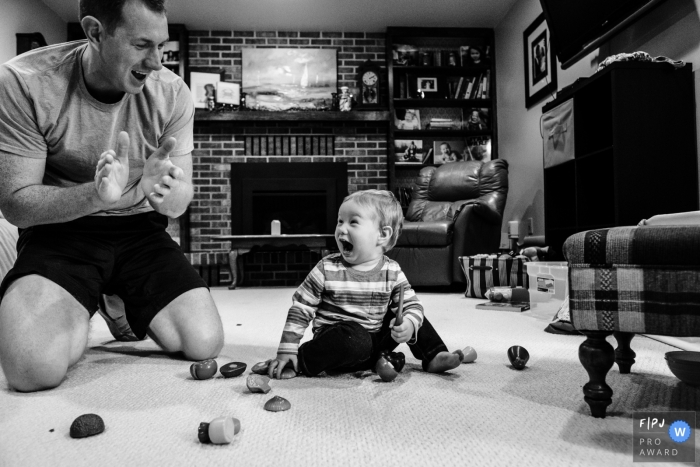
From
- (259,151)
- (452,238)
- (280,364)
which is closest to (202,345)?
(280,364)

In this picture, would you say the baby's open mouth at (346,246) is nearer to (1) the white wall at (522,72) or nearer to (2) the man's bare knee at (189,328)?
(2) the man's bare knee at (189,328)

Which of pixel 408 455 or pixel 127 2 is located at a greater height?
pixel 127 2

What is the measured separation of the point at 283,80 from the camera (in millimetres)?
5336

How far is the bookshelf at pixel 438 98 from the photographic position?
208 inches

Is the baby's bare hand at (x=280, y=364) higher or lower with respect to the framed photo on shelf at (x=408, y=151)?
lower

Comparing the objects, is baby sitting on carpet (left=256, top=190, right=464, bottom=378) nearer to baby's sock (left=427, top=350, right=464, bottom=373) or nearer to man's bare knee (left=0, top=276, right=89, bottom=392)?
baby's sock (left=427, top=350, right=464, bottom=373)

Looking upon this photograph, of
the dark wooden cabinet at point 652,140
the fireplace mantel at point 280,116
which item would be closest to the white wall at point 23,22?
the fireplace mantel at point 280,116

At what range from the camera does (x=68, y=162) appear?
1.47 m

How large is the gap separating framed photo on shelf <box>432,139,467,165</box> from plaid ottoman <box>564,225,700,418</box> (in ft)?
14.5

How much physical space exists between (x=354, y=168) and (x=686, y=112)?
339cm

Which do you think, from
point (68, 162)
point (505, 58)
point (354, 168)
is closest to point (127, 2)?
point (68, 162)

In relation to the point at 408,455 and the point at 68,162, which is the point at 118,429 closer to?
the point at 408,455

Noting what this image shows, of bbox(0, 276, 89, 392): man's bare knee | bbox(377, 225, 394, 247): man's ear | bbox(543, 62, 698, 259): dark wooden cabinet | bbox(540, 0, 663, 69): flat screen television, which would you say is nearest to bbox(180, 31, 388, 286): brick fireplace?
bbox(540, 0, 663, 69): flat screen television

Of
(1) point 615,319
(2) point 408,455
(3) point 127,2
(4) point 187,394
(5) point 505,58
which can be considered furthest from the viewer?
(5) point 505,58
